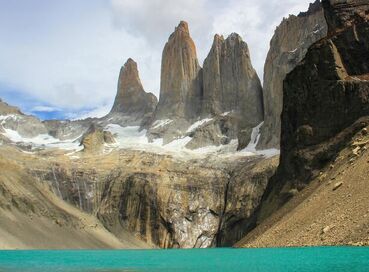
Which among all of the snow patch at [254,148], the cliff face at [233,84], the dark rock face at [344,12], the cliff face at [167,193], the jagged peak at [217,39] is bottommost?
the cliff face at [167,193]

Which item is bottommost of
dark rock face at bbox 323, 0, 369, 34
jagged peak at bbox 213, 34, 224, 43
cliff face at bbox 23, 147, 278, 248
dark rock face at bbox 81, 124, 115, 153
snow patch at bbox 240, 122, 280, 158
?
cliff face at bbox 23, 147, 278, 248

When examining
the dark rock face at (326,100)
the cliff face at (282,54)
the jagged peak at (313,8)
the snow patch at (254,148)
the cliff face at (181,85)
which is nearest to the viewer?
the dark rock face at (326,100)

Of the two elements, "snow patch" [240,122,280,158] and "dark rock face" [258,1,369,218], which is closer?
"dark rock face" [258,1,369,218]

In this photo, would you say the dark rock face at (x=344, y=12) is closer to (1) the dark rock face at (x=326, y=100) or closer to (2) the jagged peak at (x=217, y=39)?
(1) the dark rock face at (x=326, y=100)

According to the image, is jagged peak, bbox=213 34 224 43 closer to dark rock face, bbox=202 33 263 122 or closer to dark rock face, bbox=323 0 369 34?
dark rock face, bbox=202 33 263 122

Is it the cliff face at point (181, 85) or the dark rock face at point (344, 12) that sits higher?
the cliff face at point (181, 85)

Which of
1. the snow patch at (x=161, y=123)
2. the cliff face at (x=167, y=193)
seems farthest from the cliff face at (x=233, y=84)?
the cliff face at (x=167, y=193)

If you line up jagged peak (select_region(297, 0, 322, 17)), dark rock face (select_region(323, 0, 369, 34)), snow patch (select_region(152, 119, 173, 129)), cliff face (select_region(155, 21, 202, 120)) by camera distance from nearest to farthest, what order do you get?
1. dark rock face (select_region(323, 0, 369, 34))
2. jagged peak (select_region(297, 0, 322, 17))
3. snow patch (select_region(152, 119, 173, 129))
4. cliff face (select_region(155, 21, 202, 120))

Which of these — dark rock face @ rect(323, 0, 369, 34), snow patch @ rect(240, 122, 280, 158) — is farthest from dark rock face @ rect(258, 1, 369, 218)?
snow patch @ rect(240, 122, 280, 158)
